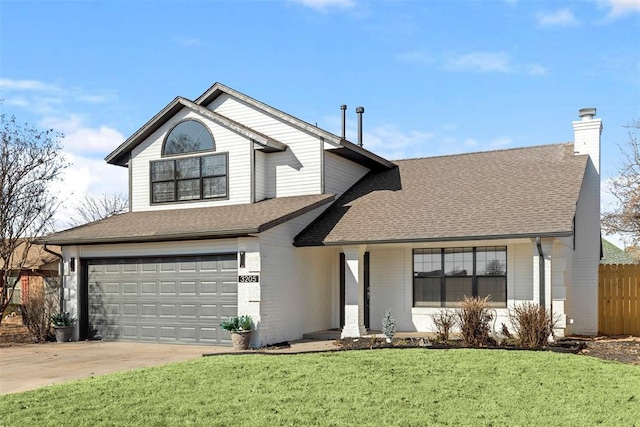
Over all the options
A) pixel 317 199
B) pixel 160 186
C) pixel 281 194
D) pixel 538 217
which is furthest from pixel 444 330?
pixel 160 186

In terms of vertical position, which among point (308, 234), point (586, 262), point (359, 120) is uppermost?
point (359, 120)

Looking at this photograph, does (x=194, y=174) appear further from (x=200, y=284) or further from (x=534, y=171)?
(x=534, y=171)

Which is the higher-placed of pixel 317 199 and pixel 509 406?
pixel 317 199

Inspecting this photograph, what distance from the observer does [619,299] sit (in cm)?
1920

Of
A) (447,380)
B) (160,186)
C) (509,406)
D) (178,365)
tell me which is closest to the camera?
(509,406)

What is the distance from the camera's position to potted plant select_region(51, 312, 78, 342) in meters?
19.3

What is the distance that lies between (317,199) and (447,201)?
147 inches

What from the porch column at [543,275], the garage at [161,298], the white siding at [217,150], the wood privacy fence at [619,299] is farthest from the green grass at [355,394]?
the white siding at [217,150]

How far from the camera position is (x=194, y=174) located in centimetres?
2103

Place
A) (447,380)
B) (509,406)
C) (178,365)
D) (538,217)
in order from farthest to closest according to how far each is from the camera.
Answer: (538,217) < (178,365) < (447,380) < (509,406)

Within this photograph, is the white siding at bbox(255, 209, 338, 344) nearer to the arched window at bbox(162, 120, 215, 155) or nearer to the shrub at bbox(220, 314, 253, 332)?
the shrub at bbox(220, 314, 253, 332)

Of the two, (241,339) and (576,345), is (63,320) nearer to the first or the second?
(241,339)

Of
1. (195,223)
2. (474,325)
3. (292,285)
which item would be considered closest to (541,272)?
(474,325)

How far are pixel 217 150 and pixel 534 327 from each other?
10817 millimetres
